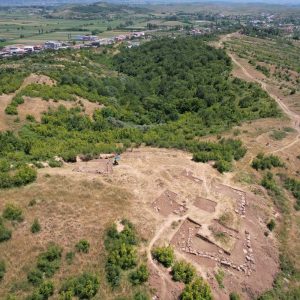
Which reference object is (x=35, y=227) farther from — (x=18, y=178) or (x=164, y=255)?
(x=164, y=255)

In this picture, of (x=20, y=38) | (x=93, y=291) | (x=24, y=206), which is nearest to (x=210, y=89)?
(x=24, y=206)

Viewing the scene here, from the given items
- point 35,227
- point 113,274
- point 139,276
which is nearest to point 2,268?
point 35,227

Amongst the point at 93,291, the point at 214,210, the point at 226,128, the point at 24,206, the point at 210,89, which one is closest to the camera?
the point at 93,291

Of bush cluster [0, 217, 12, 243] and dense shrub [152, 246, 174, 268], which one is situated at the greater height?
bush cluster [0, 217, 12, 243]

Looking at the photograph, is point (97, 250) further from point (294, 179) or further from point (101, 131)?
point (101, 131)

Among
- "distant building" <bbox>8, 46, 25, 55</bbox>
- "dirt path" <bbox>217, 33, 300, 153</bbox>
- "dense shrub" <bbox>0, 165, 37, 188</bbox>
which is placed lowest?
"distant building" <bbox>8, 46, 25, 55</bbox>

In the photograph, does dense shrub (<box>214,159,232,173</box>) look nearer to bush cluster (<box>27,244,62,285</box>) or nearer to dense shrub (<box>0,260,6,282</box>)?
bush cluster (<box>27,244,62,285</box>)

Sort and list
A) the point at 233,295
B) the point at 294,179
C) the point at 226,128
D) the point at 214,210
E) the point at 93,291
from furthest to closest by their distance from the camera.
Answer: the point at 226,128
the point at 294,179
the point at 214,210
the point at 233,295
the point at 93,291

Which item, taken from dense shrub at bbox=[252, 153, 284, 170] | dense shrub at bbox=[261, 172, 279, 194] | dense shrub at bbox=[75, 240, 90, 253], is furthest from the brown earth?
dense shrub at bbox=[252, 153, 284, 170]
